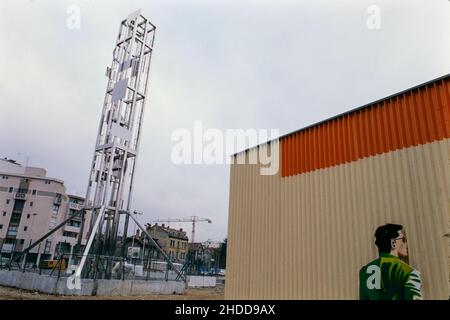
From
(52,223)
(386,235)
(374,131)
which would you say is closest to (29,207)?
(52,223)

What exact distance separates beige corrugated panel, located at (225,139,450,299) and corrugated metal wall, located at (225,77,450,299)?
2 cm

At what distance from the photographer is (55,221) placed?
5700cm

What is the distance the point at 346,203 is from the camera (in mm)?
6781

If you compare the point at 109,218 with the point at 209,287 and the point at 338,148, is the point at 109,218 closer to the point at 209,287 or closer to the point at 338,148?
the point at 209,287

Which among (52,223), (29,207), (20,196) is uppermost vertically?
(20,196)

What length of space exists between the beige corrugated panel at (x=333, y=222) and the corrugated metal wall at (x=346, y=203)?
2 centimetres

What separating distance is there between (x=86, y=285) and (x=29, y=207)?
4728 cm

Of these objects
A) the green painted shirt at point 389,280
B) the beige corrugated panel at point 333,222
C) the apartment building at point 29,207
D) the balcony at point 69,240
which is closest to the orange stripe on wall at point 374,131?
the beige corrugated panel at point 333,222

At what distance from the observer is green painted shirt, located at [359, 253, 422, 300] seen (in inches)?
216

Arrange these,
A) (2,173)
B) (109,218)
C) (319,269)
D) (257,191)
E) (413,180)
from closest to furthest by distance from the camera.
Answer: (413,180)
(319,269)
(257,191)
(109,218)
(2,173)

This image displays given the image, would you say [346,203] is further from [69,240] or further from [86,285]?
[69,240]

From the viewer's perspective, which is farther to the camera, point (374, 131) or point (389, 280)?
point (374, 131)
